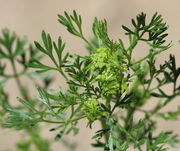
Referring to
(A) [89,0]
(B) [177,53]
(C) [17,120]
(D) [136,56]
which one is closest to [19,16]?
(A) [89,0]

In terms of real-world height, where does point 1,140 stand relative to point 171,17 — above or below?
below

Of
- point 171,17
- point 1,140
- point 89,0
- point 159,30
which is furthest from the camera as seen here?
point 89,0

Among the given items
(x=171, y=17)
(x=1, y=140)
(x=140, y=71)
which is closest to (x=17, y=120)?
(x=140, y=71)

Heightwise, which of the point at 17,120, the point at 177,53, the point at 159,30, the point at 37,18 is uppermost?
the point at 37,18

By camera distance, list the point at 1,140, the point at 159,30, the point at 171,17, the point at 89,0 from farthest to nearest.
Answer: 1. the point at 89,0
2. the point at 171,17
3. the point at 1,140
4. the point at 159,30

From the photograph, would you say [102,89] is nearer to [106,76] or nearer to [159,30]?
[106,76]

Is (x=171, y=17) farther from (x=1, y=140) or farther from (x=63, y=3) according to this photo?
(x=1, y=140)

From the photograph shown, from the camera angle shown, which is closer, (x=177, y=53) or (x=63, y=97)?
(x=63, y=97)
